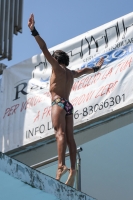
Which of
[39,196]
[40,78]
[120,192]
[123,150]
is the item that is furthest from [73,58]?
[39,196]

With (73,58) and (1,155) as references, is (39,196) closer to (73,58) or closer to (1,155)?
(1,155)

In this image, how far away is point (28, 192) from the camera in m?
3.67

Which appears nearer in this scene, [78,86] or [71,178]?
[71,178]

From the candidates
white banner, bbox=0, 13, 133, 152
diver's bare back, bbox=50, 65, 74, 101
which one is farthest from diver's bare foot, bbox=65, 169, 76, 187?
white banner, bbox=0, 13, 133, 152

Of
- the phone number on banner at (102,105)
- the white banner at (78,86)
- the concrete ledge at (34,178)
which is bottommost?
the concrete ledge at (34,178)

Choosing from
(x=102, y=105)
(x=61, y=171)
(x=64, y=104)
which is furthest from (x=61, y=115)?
(x=102, y=105)

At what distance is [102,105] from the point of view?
7.59 metres

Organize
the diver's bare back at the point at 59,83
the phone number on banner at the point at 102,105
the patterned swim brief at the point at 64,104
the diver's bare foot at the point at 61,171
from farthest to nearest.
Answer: the phone number on banner at the point at 102,105, the diver's bare back at the point at 59,83, the patterned swim brief at the point at 64,104, the diver's bare foot at the point at 61,171

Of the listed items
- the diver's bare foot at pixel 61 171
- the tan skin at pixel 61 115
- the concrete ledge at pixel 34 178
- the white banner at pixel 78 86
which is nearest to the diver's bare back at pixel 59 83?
the tan skin at pixel 61 115

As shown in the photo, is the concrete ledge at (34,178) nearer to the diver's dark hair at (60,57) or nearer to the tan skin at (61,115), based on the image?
the tan skin at (61,115)

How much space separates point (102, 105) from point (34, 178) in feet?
12.9

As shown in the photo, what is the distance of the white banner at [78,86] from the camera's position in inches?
299

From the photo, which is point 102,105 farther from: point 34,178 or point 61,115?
point 34,178

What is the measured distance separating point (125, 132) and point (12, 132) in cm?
214
